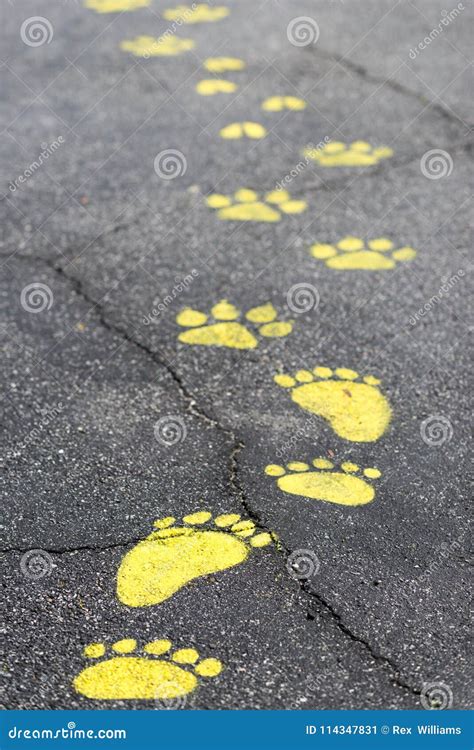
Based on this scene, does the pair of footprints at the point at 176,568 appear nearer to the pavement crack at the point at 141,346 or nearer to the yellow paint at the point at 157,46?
the pavement crack at the point at 141,346

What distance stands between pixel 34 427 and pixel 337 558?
931 millimetres

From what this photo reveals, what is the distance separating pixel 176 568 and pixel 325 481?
1.53 ft

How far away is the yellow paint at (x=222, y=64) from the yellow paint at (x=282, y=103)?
1.38 ft

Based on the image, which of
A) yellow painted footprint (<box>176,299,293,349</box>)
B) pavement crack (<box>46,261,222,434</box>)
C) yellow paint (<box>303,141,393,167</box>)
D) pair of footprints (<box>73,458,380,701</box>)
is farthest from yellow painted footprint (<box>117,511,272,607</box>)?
yellow paint (<box>303,141,393,167</box>)

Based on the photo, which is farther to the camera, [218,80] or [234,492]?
[218,80]

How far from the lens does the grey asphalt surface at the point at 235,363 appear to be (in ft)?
6.36

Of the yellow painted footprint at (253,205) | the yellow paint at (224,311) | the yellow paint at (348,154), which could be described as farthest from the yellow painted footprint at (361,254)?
the yellow paint at (348,154)

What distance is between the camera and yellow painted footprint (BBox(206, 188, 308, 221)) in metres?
3.55

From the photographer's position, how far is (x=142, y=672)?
6.06 feet

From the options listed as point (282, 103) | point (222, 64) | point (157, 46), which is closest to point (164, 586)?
point (282, 103)

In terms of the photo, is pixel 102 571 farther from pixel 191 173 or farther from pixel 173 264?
pixel 191 173

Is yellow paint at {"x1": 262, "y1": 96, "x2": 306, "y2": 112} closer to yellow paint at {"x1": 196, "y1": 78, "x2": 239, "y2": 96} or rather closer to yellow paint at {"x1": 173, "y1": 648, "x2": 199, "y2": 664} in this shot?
yellow paint at {"x1": 196, "y1": 78, "x2": 239, "y2": 96}

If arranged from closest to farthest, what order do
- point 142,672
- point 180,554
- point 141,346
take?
1. point 142,672
2. point 180,554
3. point 141,346

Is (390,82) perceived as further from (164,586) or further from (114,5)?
(164,586)
